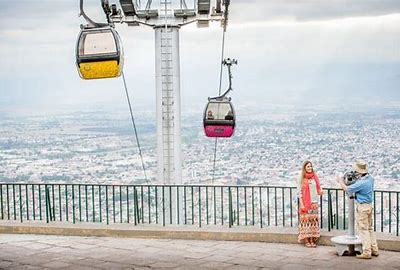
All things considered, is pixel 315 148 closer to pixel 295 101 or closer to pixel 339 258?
pixel 295 101

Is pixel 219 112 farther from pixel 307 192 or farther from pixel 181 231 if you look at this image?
pixel 307 192

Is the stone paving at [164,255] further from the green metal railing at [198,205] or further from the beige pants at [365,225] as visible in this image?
the green metal railing at [198,205]

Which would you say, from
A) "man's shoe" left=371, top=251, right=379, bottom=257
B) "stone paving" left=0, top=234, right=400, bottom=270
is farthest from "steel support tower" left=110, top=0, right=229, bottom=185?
"man's shoe" left=371, top=251, right=379, bottom=257

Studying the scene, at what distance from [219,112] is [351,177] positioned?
31.9 feet

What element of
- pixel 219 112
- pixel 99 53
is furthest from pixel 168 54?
pixel 99 53

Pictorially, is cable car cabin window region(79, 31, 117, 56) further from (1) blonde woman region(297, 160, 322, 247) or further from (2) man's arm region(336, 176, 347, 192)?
(2) man's arm region(336, 176, 347, 192)

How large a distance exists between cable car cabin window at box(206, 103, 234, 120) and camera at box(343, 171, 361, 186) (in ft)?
31.0

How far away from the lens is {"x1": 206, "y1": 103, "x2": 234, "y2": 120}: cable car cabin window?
19266mm

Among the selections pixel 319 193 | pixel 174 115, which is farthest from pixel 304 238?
pixel 174 115

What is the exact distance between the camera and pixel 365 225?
965cm

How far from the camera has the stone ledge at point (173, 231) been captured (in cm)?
1083

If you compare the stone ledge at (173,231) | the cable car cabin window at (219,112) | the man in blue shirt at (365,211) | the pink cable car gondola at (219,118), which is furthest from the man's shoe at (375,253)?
the cable car cabin window at (219,112)

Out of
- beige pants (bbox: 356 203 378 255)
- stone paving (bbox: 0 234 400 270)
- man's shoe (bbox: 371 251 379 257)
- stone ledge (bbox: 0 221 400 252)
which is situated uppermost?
beige pants (bbox: 356 203 378 255)

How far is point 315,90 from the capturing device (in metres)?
56.6
